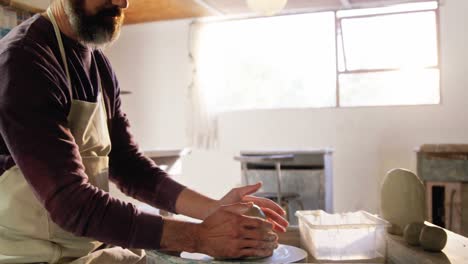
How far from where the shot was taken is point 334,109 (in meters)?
4.87

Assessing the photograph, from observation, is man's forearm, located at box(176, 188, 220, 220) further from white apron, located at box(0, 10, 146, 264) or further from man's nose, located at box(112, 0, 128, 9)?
man's nose, located at box(112, 0, 128, 9)

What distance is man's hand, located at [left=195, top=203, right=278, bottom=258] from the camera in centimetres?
89

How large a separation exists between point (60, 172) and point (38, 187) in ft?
0.17

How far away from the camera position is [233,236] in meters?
0.89

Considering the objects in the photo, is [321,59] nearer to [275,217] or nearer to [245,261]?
[275,217]

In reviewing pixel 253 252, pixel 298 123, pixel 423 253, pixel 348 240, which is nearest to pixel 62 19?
pixel 253 252

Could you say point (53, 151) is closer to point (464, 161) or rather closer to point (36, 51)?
point (36, 51)

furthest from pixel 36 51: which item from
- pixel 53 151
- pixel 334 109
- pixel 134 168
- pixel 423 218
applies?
pixel 334 109

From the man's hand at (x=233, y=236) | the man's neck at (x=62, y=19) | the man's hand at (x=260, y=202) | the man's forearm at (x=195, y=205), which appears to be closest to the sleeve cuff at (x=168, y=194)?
the man's forearm at (x=195, y=205)

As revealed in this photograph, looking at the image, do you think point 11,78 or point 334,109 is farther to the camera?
point 334,109

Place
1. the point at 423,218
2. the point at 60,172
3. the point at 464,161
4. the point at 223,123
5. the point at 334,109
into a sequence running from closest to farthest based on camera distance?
the point at 60,172
the point at 423,218
the point at 464,161
the point at 334,109
the point at 223,123

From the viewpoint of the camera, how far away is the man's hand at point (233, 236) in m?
0.89

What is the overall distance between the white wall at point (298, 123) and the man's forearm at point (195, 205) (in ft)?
12.5

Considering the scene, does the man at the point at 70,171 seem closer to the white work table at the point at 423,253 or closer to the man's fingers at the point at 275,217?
the man's fingers at the point at 275,217
